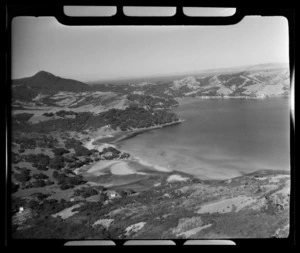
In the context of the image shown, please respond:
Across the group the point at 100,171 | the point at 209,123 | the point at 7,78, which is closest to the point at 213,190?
the point at 209,123

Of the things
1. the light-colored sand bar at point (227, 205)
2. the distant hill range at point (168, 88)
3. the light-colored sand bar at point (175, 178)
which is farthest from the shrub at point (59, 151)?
the light-colored sand bar at point (227, 205)

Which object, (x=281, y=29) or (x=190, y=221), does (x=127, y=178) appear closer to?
(x=190, y=221)

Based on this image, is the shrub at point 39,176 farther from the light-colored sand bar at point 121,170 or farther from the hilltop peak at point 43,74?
the hilltop peak at point 43,74

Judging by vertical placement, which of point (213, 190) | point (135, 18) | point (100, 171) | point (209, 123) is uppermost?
point (135, 18)

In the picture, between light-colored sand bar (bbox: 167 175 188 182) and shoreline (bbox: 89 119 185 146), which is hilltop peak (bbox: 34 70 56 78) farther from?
light-colored sand bar (bbox: 167 175 188 182)

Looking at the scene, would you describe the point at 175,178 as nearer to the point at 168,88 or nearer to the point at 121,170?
the point at 121,170

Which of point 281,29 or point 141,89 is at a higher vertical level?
point 281,29

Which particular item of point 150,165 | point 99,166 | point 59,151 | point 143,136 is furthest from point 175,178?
point 59,151
